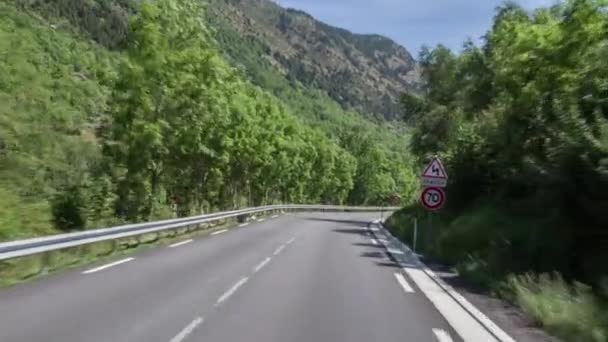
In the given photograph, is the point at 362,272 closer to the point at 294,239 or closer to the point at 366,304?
the point at 366,304

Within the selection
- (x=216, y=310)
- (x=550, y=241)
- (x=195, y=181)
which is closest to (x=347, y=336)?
(x=216, y=310)

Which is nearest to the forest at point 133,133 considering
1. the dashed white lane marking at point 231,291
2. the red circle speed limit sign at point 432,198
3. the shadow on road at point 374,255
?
the dashed white lane marking at point 231,291

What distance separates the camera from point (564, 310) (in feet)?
36.1

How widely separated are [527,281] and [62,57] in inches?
4262

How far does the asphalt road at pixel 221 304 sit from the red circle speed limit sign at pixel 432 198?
4.59 m

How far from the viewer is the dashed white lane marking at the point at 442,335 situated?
30.0 ft

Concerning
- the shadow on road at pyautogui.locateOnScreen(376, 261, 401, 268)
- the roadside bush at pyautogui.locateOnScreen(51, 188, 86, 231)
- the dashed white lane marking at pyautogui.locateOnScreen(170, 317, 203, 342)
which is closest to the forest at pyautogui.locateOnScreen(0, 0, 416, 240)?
the roadside bush at pyautogui.locateOnScreen(51, 188, 86, 231)

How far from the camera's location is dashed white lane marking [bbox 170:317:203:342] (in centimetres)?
848

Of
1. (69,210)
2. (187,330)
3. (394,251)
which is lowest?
(394,251)

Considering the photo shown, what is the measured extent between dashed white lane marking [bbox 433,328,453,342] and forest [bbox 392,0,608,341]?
1647 millimetres

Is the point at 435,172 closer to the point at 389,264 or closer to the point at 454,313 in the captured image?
the point at 389,264

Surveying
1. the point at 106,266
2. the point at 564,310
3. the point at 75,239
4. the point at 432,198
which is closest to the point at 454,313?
the point at 564,310

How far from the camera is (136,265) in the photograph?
646 inches

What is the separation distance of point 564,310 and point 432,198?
1209cm
